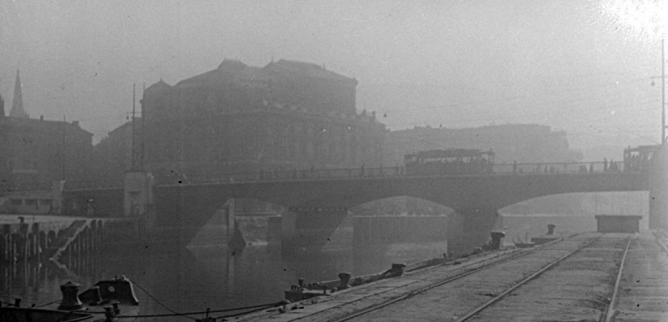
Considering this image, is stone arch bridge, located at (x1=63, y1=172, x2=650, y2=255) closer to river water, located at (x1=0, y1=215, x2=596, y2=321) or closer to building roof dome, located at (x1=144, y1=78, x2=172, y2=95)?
river water, located at (x1=0, y1=215, x2=596, y2=321)

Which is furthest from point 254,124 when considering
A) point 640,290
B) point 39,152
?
point 640,290

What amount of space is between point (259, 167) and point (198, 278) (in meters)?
52.4

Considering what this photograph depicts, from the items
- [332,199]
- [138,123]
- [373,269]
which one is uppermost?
[138,123]

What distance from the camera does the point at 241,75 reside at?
109688 millimetres

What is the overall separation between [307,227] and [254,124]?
27.1 metres

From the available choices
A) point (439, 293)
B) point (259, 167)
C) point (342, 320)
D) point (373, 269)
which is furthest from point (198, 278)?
point (259, 167)

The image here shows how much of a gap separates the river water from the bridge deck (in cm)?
1091

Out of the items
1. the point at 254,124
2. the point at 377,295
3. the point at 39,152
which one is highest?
the point at 254,124

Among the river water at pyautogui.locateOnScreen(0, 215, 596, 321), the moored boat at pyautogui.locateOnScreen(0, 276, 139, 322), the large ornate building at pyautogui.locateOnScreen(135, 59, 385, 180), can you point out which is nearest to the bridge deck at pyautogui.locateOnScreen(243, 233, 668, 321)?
the moored boat at pyautogui.locateOnScreen(0, 276, 139, 322)

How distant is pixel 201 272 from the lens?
53031 mm

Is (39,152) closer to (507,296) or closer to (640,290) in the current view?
(507,296)

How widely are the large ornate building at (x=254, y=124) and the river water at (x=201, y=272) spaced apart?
2417 cm

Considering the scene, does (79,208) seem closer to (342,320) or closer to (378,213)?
(378,213)

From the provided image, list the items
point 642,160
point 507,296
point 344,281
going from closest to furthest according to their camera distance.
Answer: point 507,296, point 344,281, point 642,160
